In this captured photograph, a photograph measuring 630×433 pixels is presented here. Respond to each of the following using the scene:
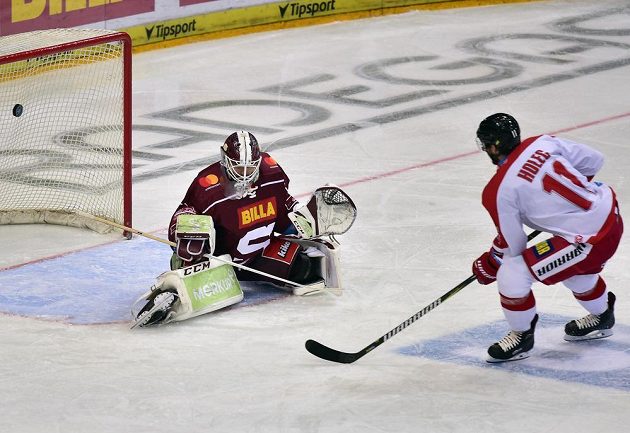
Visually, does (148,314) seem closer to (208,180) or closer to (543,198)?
(208,180)

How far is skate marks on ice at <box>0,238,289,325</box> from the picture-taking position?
5.83 meters

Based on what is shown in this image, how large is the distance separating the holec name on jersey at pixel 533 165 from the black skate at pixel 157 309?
57.6 inches

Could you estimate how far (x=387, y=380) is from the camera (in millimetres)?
5059

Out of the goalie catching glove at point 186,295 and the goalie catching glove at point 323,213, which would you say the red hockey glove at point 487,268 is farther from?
the goalie catching glove at point 186,295

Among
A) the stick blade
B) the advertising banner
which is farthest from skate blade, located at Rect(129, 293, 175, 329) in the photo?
the advertising banner

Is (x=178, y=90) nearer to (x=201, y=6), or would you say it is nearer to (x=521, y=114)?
(x=201, y=6)

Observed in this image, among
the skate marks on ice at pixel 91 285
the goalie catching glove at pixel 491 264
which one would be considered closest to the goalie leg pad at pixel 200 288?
the skate marks on ice at pixel 91 285

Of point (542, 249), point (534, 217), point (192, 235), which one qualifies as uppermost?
point (534, 217)

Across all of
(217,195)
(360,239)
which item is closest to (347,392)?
(217,195)

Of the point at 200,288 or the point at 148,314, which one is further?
the point at 200,288

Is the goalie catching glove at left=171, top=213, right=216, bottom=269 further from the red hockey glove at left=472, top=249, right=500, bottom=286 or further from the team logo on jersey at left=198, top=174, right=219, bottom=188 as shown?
the red hockey glove at left=472, top=249, right=500, bottom=286

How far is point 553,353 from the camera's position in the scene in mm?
5316

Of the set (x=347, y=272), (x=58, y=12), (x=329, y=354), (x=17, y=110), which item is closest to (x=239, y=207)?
(x=347, y=272)

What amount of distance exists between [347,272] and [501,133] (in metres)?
1.51
